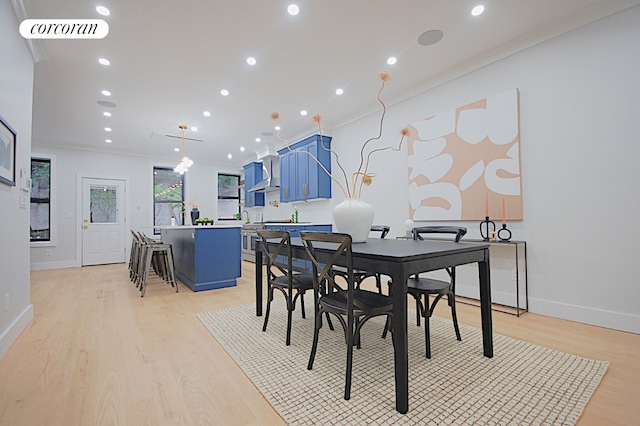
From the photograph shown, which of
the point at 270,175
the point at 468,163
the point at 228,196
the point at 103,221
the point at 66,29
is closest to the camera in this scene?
the point at 66,29

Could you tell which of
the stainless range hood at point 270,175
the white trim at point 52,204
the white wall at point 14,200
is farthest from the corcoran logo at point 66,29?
the white trim at point 52,204

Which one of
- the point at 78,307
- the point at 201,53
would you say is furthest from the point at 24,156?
the point at 201,53

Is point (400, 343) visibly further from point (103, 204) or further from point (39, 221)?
point (39, 221)

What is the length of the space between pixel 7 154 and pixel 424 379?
342 cm

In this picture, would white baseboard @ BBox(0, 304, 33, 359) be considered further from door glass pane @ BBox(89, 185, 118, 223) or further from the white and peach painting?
door glass pane @ BBox(89, 185, 118, 223)

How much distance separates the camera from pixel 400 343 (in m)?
1.44

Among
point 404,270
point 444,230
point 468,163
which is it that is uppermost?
point 468,163

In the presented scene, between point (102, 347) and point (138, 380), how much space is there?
75 centimetres

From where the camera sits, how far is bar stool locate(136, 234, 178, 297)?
12.7 ft

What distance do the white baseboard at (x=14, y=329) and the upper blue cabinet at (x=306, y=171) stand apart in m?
3.82

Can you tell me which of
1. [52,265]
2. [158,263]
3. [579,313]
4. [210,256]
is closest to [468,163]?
[579,313]

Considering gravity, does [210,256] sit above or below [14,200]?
below

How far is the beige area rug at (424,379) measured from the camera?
4.61 feet

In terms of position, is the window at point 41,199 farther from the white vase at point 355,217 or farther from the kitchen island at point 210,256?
the white vase at point 355,217
